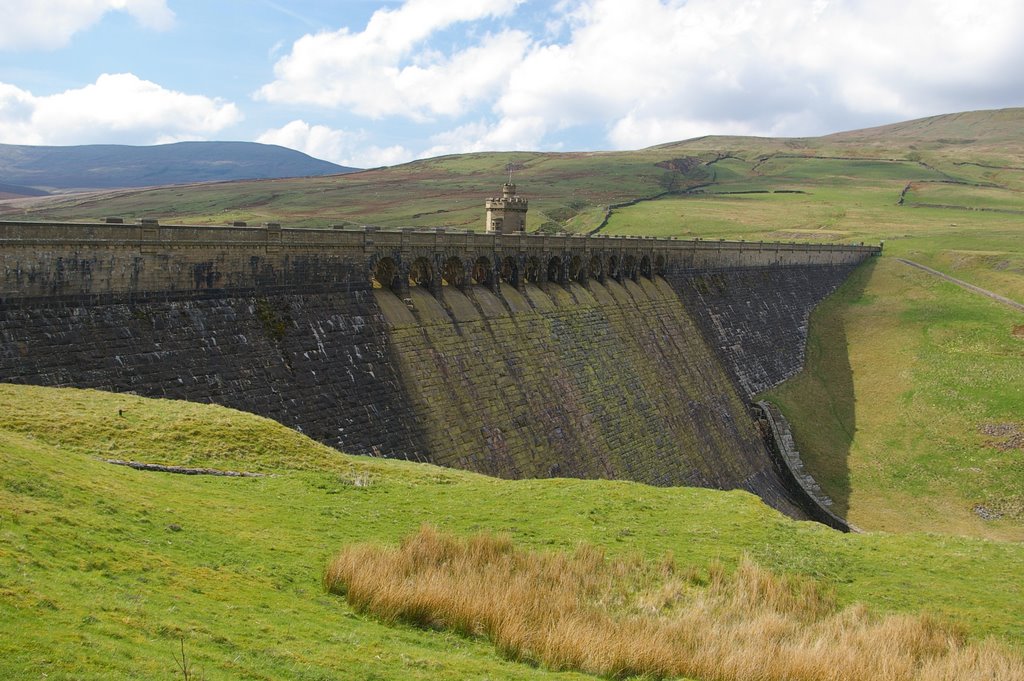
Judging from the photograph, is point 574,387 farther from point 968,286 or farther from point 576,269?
point 968,286

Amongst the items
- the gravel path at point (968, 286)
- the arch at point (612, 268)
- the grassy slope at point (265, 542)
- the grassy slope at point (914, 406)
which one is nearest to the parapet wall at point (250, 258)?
the arch at point (612, 268)

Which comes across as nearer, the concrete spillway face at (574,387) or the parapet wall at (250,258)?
the parapet wall at (250,258)

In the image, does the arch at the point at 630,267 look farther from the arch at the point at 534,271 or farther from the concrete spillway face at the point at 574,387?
the arch at the point at 534,271

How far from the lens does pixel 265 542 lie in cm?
1797

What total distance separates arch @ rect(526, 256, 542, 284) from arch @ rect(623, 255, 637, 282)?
44.4 ft

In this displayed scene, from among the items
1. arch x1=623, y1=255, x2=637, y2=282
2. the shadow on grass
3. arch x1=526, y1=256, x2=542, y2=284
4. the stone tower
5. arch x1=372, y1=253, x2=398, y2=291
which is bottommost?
the shadow on grass

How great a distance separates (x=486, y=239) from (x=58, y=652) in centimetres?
4118

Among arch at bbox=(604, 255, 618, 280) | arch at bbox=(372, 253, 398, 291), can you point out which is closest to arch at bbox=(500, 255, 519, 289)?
arch at bbox=(372, 253, 398, 291)

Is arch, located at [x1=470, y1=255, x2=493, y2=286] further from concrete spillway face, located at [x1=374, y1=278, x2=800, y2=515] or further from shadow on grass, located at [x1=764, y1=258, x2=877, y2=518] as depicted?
shadow on grass, located at [x1=764, y1=258, x2=877, y2=518]

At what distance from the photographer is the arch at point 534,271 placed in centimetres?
5581

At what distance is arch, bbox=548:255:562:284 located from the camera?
5762cm

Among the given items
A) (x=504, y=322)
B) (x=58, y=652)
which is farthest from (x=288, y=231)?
(x=58, y=652)

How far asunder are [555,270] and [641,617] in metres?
41.9

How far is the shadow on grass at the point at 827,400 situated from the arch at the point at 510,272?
2955 centimetres
